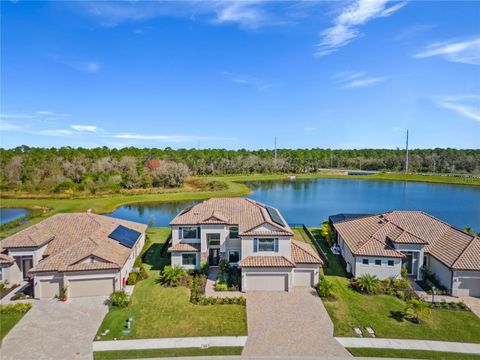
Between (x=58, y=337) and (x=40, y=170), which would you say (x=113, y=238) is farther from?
(x=40, y=170)

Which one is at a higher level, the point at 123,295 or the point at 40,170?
the point at 40,170

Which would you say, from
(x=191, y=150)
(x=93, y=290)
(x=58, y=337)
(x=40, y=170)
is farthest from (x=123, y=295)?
(x=191, y=150)

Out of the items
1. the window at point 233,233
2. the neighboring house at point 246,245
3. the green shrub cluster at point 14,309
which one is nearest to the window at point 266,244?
the neighboring house at point 246,245

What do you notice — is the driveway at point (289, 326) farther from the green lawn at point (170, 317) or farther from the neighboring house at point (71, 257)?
the neighboring house at point (71, 257)

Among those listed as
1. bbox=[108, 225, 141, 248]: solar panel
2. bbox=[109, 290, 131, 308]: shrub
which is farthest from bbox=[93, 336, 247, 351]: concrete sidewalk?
bbox=[108, 225, 141, 248]: solar panel

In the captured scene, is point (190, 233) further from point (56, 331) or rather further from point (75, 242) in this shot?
point (56, 331)

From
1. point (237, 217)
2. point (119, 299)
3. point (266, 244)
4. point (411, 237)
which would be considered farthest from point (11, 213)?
point (411, 237)
